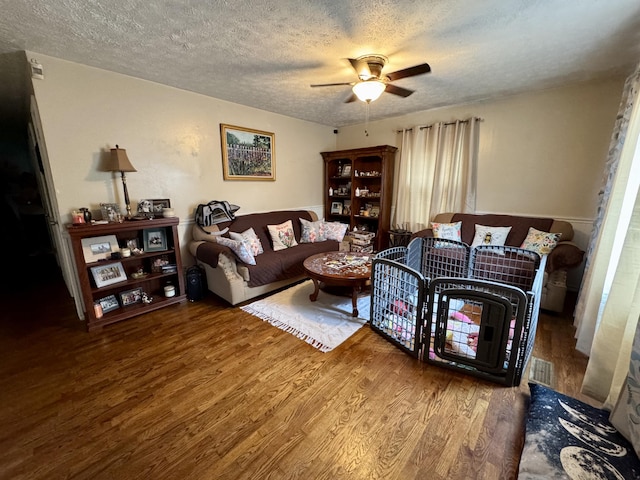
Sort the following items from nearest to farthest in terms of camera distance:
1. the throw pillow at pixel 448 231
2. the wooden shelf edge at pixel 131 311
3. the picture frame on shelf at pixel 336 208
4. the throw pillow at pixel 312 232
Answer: the wooden shelf edge at pixel 131 311
the throw pillow at pixel 448 231
the throw pillow at pixel 312 232
the picture frame on shelf at pixel 336 208

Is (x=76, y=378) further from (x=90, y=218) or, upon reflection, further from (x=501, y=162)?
(x=501, y=162)

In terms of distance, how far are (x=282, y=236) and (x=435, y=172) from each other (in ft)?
8.55

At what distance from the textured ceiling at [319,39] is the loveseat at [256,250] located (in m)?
1.77

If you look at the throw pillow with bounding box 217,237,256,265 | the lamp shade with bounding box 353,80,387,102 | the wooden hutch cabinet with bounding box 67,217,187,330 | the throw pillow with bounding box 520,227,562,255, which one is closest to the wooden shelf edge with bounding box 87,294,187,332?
the wooden hutch cabinet with bounding box 67,217,187,330

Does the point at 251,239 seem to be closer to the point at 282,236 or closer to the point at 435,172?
the point at 282,236

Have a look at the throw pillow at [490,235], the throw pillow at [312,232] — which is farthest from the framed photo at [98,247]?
the throw pillow at [490,235]

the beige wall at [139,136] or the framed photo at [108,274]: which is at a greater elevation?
the beige wall at [139,136]

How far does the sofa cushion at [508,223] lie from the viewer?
10.7ft

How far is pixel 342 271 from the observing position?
9.09ft

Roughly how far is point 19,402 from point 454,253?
3689mm

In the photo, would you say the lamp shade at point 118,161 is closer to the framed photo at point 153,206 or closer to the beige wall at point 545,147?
the framed photo at point 153,206

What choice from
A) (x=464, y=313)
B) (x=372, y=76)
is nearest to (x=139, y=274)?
(x=372, y=76)

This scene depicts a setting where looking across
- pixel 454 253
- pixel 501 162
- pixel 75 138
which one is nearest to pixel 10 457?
pixel 75 138

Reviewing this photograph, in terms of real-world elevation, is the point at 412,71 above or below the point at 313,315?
above
